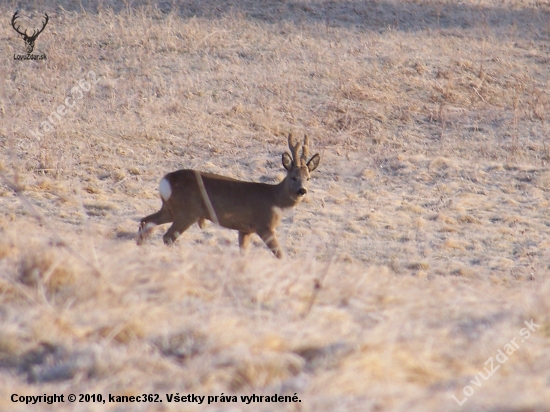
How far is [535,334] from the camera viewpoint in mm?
4637

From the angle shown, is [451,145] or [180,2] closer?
[451,145]

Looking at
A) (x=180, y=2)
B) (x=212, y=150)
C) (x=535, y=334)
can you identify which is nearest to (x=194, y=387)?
(x=535, y=334)

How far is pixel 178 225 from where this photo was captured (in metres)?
9.08

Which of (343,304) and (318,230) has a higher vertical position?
(343,304)

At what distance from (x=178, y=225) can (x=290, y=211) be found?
1567 mm

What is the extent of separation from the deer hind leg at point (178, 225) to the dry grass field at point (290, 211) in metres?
0.53

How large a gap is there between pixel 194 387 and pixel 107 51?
14.8m

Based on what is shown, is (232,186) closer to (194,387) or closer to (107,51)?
(194,387)

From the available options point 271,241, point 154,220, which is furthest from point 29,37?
point 271,241

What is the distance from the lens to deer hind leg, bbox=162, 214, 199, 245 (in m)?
9.02

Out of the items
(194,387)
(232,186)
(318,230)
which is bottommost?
(318,230)

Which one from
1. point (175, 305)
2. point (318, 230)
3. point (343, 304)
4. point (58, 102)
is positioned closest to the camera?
point (175, 305)

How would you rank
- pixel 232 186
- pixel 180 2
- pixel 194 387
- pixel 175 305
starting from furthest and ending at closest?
1. pixel 180 2
2. pixel 232 186
3. pixel 175 305
4. pixel 194 387

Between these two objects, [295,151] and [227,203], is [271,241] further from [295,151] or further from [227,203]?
[295,151]
